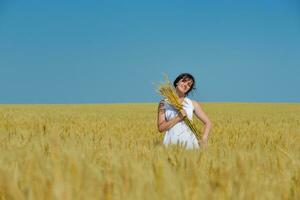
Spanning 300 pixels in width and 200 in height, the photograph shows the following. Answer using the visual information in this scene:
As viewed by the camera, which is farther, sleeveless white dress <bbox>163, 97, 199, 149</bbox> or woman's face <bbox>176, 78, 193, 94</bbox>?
sleeveless white dress <bbox>163, 97, 199, 149</bbox>

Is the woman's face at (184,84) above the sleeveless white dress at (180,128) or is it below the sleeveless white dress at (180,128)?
above

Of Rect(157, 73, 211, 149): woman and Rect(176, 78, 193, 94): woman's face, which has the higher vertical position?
Rect(176, 78, 193, 94): woman's face

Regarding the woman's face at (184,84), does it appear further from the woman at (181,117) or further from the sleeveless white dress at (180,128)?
the sleeveless white dress at (180,128)

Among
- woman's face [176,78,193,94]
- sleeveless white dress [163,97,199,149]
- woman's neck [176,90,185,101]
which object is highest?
woman's face [176,78,193,94]

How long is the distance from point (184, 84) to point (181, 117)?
0.38 meters

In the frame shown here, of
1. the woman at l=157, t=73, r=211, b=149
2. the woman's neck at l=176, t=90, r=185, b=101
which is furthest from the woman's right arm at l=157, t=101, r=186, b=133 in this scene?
the woman's neck at l=176, t=90, r=185, b=101

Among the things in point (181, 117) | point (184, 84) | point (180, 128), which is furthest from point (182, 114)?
point (184, 84)

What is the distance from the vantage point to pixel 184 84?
229 inches

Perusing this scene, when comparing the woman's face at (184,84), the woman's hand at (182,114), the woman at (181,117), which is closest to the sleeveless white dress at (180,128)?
the woman at (181,117)

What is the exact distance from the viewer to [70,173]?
6.34ft

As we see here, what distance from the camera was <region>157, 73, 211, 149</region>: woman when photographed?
19.0 ft

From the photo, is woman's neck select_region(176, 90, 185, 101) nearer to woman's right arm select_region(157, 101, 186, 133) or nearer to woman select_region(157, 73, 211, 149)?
woman select_region(157, 73, 211, 149)

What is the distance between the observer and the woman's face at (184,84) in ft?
19.0

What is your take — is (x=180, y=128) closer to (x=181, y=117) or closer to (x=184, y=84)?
(x=181, y=117)
